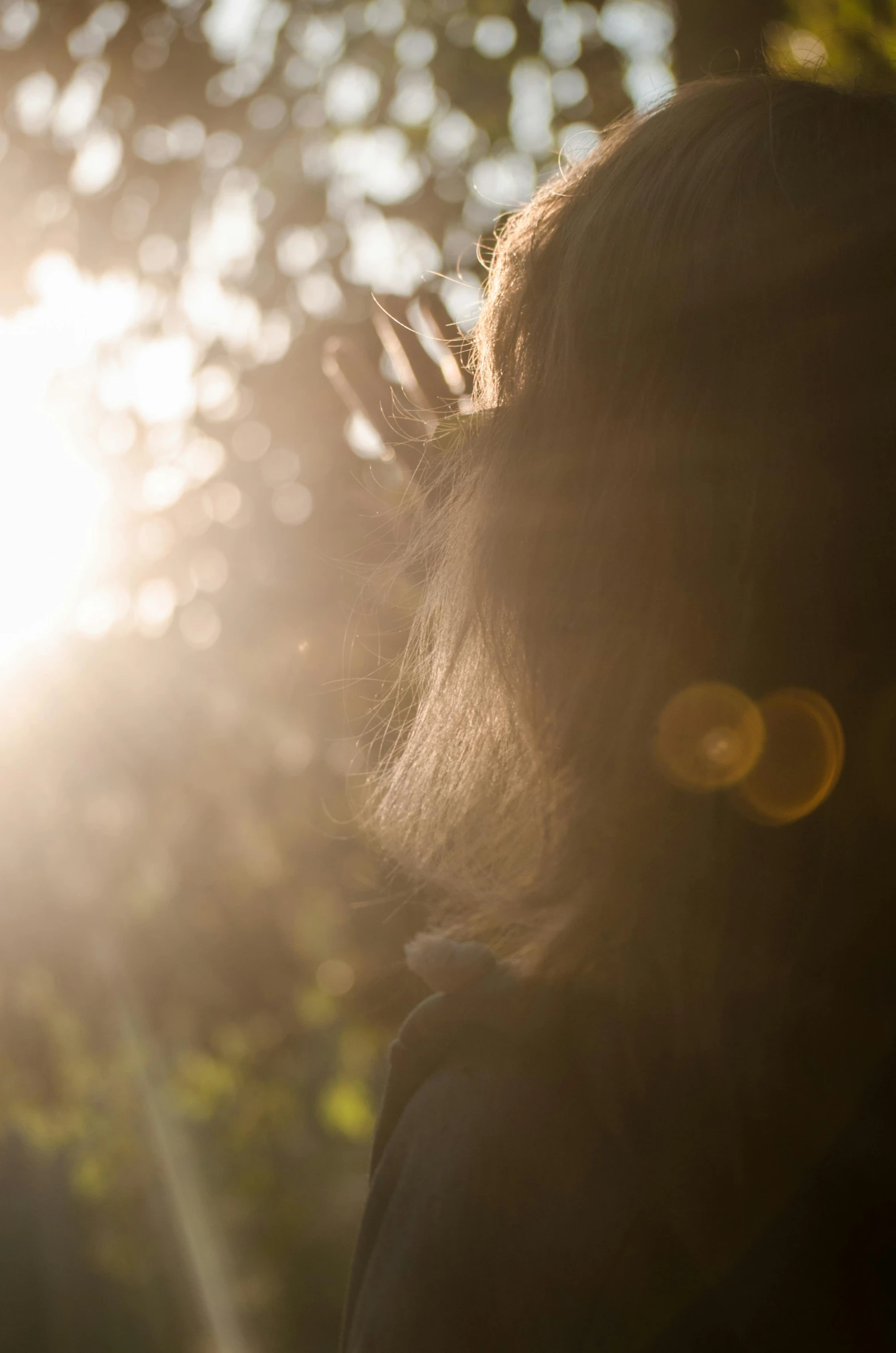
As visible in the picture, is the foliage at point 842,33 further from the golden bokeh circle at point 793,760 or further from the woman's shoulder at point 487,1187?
the woman's shoulder at point 487,1187

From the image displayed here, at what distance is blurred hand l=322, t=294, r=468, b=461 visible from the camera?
6.01 feet

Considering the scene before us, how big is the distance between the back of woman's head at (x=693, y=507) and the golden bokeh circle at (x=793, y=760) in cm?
1

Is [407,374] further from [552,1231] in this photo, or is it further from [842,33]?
[842,33]

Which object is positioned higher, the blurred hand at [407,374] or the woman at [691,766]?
the blurred hand at [407,374]

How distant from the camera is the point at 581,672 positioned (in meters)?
1.02

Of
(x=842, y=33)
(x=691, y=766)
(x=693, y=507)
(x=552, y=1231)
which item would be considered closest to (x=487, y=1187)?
(x=552, y=1231)

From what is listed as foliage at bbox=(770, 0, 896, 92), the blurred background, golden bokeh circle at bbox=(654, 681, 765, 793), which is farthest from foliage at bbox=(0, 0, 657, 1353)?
golden bokeh circle at bbox=(654, 681, 765, 793)

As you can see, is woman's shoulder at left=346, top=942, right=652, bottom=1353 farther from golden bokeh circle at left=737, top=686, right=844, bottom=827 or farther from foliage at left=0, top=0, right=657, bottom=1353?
foliage at left=0, top=0, right=657, bottom=1353

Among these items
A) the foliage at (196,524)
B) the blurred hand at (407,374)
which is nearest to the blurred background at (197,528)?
the foliage at (196,524)

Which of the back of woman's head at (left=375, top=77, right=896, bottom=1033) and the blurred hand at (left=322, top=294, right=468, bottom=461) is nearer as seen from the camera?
the back of woman's head at (left=375, top=77, right=896, bottom=1033)

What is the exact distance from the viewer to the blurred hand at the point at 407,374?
183 cm

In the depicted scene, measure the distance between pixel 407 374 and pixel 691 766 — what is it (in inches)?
48.4

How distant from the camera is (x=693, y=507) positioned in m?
0.96

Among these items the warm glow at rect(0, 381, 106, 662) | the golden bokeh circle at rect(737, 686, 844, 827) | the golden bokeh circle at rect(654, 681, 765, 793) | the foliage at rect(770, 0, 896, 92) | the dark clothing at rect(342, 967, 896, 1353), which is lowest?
the dark clothing at rect(342, 967, 896, 1353)
